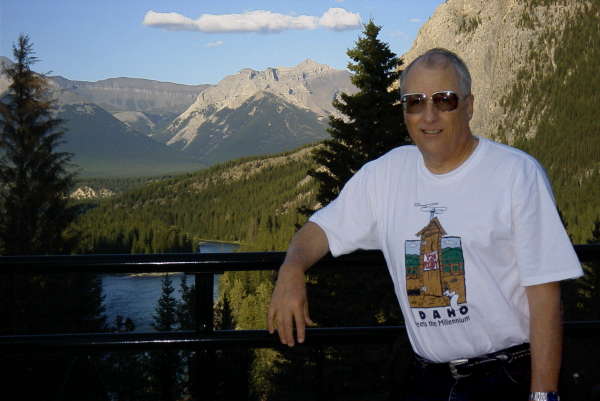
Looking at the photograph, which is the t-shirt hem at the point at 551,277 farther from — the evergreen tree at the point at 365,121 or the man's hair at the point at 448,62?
the evergreen tree at the point at 365,121

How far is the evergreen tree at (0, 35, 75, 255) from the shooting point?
1188 inches

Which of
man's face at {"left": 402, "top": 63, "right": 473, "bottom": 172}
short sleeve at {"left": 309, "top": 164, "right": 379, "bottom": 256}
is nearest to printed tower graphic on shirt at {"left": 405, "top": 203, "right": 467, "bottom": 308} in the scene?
man's face at {"left": 402, "top": 63, "right": 473, "bottom": 172}

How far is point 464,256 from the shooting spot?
2090mm

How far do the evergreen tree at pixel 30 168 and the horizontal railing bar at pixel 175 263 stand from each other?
28.8m

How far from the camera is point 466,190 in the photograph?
6.96 ft

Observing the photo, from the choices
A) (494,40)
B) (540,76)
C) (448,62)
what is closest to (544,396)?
(448,62)

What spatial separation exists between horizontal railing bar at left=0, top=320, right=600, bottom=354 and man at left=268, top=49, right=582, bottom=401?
0.38m

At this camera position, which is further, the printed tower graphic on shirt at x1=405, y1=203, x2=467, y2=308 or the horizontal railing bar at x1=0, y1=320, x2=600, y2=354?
the horizontal railing bar at x1=0, y1=320, x2=600, y2=354

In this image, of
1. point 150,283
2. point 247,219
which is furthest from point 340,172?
point 247,219

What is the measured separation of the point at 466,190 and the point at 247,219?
15732cm

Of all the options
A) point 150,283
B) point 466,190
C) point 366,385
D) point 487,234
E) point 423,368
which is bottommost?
point 150,283

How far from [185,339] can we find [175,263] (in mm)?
313

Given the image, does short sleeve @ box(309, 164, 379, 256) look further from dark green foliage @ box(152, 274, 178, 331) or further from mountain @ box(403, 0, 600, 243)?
mountain @ box(403, 0, 600, 243)

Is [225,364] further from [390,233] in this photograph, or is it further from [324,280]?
[324,280]
